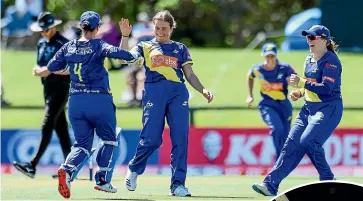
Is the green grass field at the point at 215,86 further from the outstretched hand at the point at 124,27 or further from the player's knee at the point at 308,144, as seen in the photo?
the outstretched hand at the point at 124,27

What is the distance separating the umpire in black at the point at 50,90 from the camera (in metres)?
14.9

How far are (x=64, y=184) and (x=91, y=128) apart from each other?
2.50 ft

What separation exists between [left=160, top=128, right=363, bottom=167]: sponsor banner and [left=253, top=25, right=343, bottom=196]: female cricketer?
6899 mm

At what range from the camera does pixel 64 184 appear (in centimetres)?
1116

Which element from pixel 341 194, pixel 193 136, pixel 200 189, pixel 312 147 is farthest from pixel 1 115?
pixel 341 194

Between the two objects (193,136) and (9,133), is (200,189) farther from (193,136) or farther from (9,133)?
(9,133)

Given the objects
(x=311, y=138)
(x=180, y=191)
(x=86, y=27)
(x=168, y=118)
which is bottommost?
(x=180, y=191)

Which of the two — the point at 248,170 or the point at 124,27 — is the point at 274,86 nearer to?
the point at 248,170

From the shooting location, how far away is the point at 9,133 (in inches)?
760

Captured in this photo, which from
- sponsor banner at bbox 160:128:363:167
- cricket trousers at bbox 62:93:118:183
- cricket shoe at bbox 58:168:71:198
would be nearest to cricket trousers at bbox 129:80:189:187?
cricket trousers at bbox 62:93:118:183

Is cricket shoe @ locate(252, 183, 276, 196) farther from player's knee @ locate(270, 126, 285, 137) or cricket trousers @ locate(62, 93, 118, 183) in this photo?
player's knee @ locate(270, 126, 285, 137)

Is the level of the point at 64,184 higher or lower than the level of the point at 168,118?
lower

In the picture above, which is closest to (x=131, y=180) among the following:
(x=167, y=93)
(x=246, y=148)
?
(x=167, y=93)

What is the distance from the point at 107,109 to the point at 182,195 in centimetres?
120
